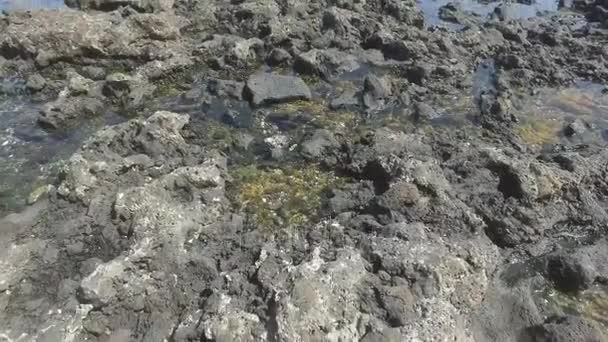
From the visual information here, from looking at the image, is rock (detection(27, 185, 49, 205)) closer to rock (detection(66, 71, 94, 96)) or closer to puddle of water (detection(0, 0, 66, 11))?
rock (detection(66, 71, 94, 96))

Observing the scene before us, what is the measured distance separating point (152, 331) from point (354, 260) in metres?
2.88

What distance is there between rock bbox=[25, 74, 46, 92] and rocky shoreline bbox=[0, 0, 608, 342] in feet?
0.16

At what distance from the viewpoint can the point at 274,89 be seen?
13781 mm

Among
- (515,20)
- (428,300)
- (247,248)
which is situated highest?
(428,300)

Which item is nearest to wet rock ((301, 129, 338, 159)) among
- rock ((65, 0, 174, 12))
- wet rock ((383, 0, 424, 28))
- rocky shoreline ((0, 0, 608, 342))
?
rocky shoreline ((0, 0, 608, 342))

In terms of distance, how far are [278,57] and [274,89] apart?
7.61 ft

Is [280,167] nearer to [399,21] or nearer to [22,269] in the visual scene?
[22,269]

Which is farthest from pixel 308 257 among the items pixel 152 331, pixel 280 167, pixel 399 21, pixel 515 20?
pixel 515 20

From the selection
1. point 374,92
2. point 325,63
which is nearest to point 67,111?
point 325,63

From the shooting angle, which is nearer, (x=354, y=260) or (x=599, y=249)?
(x=354, y=260)

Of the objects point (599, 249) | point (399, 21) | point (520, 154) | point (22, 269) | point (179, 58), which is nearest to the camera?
point (22, 269)

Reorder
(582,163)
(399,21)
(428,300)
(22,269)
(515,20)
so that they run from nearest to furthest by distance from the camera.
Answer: (428,300), (22,269), (582,163), (399,21), (515,20)

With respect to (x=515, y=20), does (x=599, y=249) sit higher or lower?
higher

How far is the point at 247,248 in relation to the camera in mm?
8289
